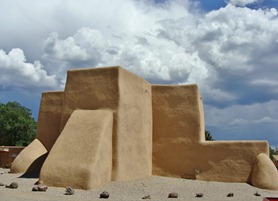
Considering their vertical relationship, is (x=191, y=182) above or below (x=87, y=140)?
below

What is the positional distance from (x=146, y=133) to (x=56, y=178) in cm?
486

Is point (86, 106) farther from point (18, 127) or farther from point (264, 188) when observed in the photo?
point (18, 127)

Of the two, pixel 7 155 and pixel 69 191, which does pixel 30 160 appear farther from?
pixel 69 191

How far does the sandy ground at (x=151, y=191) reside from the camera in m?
10.3

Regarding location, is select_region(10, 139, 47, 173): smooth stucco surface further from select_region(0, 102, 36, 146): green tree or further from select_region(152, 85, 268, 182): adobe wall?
select_region(0, 102, 36, 146): green tree

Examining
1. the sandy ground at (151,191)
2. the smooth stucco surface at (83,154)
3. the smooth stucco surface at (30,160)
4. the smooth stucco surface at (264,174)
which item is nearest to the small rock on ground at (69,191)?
the sandy ground at (151,191)

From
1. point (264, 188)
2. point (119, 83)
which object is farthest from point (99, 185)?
point (264, 188)

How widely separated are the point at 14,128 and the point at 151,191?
24.8m

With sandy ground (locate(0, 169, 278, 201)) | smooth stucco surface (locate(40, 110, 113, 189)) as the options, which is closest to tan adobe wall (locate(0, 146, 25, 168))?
sandy ground (locate(0, 169, 278, 201))

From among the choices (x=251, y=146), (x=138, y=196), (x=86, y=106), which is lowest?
(x=138, y=196)

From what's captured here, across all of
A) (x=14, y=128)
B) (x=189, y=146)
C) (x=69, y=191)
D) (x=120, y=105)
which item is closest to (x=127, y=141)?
(x=120, y=105)

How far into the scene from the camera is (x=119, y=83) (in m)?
13.7

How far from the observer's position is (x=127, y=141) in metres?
13.9

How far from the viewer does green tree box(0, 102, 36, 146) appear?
110ft
